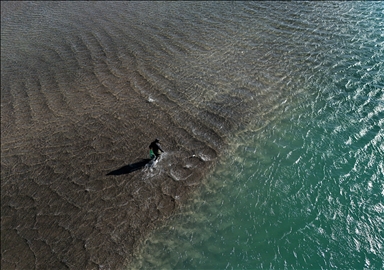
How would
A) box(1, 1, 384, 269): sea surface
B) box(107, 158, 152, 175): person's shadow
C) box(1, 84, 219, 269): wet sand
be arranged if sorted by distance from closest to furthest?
box(1, 1, 384, 269): sea surface, box(1, 84, 219, 269): wet sand, box(107, 158, 152, 175): person's shadow

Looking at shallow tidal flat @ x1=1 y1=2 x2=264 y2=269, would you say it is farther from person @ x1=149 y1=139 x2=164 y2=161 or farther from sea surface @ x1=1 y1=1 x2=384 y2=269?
person @ x1=149 y1=139 x2=164 y2=161

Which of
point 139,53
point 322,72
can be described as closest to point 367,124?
point 322,72

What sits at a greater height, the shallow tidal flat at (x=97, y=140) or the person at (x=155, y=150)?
the person at (x=155, y=150)

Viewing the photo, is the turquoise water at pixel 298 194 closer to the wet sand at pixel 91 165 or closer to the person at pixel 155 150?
the wet sand at pixel 91 165

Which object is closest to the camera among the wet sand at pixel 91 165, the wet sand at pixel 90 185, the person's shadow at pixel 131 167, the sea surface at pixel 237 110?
the sea surface at pixel 237 110

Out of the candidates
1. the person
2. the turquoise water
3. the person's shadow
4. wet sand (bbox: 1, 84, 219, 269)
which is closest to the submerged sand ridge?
wet sand (bbox: 1, 84, 219, 269)

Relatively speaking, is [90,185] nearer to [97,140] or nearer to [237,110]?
[97,140]

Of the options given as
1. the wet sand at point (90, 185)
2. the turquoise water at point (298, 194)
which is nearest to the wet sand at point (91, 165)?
the wet sand at point (90, 185)

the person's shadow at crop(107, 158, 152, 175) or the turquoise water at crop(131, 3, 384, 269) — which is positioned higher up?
the turquoise water at crop(131, 3, 384, 269)
